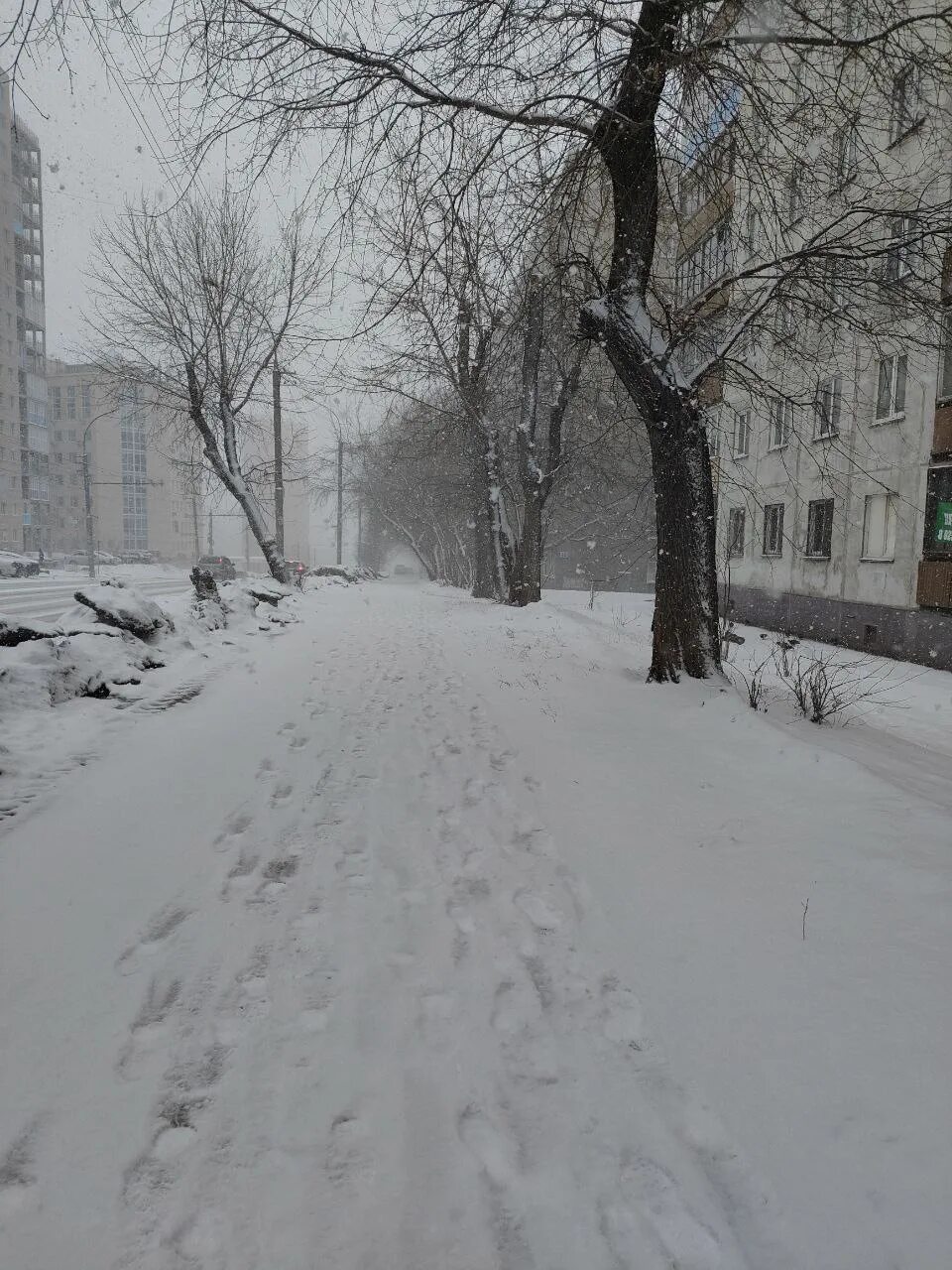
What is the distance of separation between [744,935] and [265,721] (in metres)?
4.46

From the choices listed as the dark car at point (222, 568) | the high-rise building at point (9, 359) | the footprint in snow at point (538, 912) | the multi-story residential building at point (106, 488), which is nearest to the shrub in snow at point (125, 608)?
the footprint in snow at point (538, 912)

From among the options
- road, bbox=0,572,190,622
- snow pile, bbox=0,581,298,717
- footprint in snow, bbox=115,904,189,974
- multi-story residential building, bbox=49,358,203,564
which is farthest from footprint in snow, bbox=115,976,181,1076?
multi-story residential building, bbox=49,358,203,564

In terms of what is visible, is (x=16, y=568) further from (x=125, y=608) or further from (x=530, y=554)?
(x=125, y=608)

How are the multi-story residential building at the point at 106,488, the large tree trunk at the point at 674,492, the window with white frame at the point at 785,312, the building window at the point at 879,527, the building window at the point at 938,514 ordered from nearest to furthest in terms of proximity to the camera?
the large tree trunk at the point at 674,492 < the window with white frame at the point at 785,312 < the building window at the point at 938,514 < the building window at the point at 879,527 < the multi-story residential building at the point at 106,488

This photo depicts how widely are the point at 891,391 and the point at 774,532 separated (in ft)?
16.4

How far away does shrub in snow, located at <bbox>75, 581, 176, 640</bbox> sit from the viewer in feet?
26.0

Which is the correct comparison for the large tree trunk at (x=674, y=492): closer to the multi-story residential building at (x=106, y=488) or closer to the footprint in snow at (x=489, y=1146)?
the footprint in snow at (x=489, y=1146)

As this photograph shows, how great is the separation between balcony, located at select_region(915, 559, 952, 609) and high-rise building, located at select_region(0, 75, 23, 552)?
55.6 meters

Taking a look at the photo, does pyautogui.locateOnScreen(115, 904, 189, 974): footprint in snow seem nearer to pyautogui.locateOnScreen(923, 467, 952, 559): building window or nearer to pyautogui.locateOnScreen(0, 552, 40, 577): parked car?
pyautogui.locateOnScreen(923, 467, 952, 559): building window

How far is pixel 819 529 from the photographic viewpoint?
52.0 ft

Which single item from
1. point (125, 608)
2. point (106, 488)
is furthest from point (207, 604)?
point (106, 488)

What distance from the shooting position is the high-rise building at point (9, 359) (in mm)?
50122

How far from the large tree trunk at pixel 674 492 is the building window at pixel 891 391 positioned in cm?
835

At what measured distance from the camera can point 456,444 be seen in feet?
65.2
